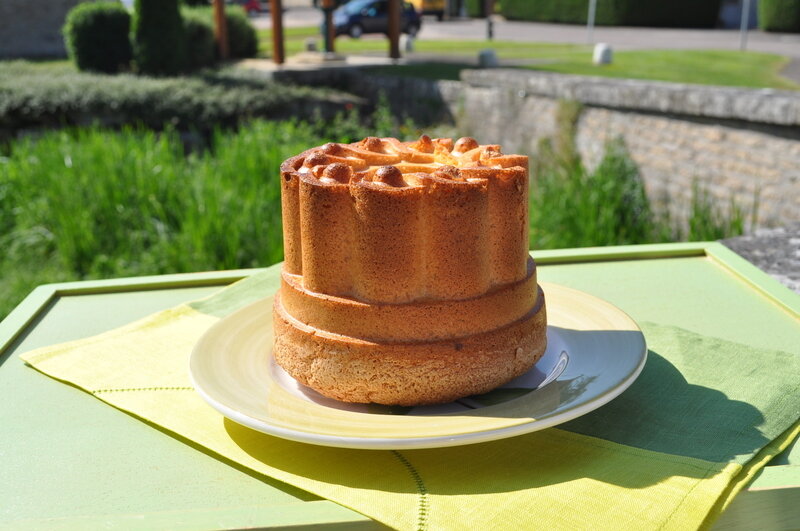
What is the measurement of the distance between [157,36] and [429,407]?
1107 centimetres

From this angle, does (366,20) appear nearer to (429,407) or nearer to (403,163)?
(403,163)

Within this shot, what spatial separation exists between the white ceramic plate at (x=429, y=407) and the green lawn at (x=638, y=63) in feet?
31.4

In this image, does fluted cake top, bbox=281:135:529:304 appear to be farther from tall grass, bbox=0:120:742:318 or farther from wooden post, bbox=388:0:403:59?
wooden post, bbox=388:0:403:59

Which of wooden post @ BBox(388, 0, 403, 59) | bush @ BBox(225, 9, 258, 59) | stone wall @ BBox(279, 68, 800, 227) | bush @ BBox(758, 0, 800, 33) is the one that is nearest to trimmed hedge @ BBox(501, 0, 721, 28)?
bush @ BBox(758, 0, 800, 33)

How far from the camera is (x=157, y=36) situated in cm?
1136

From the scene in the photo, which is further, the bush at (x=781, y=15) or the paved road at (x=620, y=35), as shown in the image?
the bush at (x=781, y=15)

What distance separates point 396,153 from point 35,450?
31.1 inches

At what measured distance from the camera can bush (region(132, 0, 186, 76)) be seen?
11281mm

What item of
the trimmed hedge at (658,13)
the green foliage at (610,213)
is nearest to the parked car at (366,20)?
the trimmed hedge at (658,13)

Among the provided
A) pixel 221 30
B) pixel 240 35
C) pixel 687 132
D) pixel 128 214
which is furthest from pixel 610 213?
pixel 240 35

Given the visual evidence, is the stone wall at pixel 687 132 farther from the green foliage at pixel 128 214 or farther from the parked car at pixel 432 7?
the parked car at pixel 432 7

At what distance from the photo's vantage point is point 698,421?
1362 millimetres

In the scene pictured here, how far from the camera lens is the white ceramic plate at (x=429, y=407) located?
3.85 ft

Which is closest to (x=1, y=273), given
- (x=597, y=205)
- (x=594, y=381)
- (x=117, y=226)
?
(x=117, y=226)
